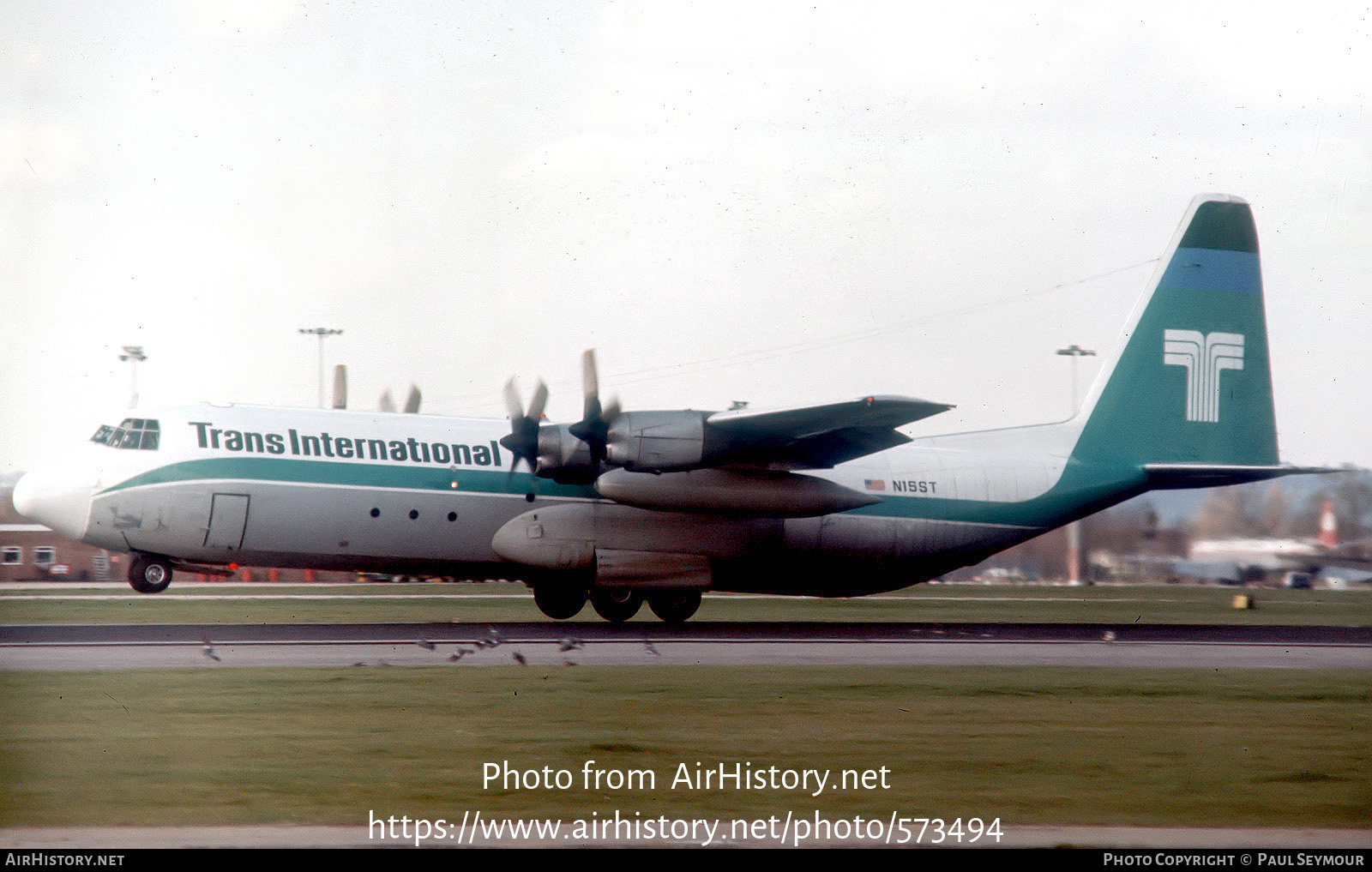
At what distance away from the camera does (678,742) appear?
11016 mm

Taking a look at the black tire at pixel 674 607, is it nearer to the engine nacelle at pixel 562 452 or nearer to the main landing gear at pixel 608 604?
the main landing gear at pixel 608 604

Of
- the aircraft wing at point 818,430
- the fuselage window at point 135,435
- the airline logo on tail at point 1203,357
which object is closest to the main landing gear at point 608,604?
the aircraft wing at point 818,430

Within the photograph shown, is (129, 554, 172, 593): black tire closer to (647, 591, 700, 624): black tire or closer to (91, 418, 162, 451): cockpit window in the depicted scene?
(91, 418, 162, 451): cockpit window

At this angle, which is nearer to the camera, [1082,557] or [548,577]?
[548,577]

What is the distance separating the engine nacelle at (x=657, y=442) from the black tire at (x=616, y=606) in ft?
11.3

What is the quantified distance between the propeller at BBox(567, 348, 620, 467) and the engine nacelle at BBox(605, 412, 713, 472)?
56 centimetres

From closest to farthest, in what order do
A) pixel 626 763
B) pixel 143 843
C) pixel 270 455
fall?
pixel 143 843 → pixel 626 763 → pixel 270 455

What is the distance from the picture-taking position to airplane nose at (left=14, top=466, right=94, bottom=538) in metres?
20.8

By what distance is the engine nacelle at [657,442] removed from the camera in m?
20.2

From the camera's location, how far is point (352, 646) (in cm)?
1772

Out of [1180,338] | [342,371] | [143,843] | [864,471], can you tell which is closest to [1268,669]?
[864,471]

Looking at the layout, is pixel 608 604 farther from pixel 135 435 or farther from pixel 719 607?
pixel 135 435
